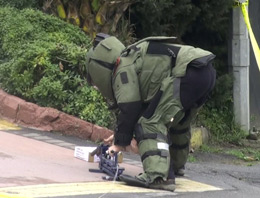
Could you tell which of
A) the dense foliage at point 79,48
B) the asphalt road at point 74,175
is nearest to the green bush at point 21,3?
the dense foliage at point 79,48

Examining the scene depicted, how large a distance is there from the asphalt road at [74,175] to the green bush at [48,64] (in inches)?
21.8

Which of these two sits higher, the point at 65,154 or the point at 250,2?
the point at 250,2

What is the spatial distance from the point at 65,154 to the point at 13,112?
1.55 m

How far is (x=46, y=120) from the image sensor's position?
26.8ft

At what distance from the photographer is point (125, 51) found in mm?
6062

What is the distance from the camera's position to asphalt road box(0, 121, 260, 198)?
5.50m

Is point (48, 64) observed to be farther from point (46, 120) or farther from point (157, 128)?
point (157, 128)

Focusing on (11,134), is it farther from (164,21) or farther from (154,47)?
(164,21)

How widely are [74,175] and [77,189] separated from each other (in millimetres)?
620

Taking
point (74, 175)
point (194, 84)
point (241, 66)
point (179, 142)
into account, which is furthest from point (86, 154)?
point (241, 66)

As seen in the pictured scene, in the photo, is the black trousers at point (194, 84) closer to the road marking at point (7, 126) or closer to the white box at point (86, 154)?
the white box at point (86, 154)

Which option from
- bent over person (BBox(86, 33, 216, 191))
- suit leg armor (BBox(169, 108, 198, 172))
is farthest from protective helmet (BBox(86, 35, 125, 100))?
suit leg armor (BBox(169, 108, 198, 172))

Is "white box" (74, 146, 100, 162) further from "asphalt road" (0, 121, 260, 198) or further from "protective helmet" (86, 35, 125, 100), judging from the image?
"protective helmet" (86, 35, 125, 100)

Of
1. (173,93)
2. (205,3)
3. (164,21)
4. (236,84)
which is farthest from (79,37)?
(173,93)
